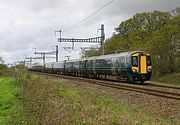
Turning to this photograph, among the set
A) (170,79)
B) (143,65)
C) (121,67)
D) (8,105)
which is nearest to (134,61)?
(143,65)

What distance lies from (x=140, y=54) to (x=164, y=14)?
73.5ft

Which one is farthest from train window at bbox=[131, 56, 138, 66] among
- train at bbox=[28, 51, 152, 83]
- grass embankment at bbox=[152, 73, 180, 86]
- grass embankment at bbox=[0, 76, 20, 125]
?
grass embankment at bbox=[0, 76, 20, 125]

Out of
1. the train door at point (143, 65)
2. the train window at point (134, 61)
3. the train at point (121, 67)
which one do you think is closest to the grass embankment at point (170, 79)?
the train at point (121, 67)

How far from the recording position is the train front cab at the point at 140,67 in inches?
1152

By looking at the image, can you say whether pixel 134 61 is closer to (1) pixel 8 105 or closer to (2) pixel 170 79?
(2) pixel 170 79

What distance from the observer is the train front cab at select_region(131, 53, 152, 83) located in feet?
96.0

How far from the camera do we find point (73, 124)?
842 cm

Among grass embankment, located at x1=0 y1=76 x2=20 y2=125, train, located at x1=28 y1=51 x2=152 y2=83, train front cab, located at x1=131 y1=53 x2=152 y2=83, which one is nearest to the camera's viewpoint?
grass embankment, located at x1=0 y1=76 x2=20 y2=125

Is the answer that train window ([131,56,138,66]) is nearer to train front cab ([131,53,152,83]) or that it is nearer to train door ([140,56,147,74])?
train front cab ([131,53,152,83])

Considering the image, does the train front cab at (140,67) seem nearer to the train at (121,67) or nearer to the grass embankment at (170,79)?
the train at (121,67)

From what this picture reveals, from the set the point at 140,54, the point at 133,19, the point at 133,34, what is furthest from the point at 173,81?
the point at 133,19

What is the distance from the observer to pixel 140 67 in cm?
2958

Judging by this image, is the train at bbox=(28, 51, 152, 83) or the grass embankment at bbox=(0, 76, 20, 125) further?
the train at bbox=(28, 51, 152, 83)

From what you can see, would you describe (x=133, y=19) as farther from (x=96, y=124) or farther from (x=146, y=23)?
(x=96, y=124)
